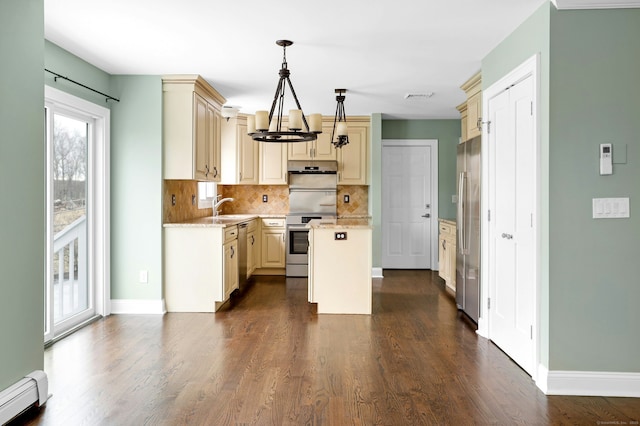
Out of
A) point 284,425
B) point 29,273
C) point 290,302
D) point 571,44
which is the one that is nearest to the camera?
point 284,425

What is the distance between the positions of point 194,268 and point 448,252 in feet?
10.1

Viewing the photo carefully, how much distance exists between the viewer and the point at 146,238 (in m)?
4.82

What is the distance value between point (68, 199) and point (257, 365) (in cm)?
232

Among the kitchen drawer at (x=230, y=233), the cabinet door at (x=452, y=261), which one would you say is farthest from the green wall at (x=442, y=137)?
the kitchen drawer at (x=230, y=233)

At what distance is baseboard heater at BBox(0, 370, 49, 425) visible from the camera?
2.41 m

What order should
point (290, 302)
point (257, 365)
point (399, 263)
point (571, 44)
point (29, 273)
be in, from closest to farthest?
point (29, 273), point (571, 44), point (257, 365), point (290, 302), point (399, 263)

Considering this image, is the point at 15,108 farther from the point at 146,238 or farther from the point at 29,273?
the point at 146,238

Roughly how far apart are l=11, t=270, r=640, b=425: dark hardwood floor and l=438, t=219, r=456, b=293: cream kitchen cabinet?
107cm

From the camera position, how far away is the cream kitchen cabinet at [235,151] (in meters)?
7.25

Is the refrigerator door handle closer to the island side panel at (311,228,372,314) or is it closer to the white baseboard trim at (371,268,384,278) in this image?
the island side panel at (311,228,372,314)

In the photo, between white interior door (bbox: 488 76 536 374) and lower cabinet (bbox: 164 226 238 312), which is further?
lower cabinet (bbox: 164 226 238 312)

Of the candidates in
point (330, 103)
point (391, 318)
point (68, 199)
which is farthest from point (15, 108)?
point (330, 103)

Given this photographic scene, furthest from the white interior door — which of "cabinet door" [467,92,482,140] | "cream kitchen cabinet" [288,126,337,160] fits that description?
"cream kitchen cabinet" [288,126,337,160]

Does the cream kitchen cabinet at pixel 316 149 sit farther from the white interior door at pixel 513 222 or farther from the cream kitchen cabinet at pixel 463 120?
the white interior door at pixel 513 222
